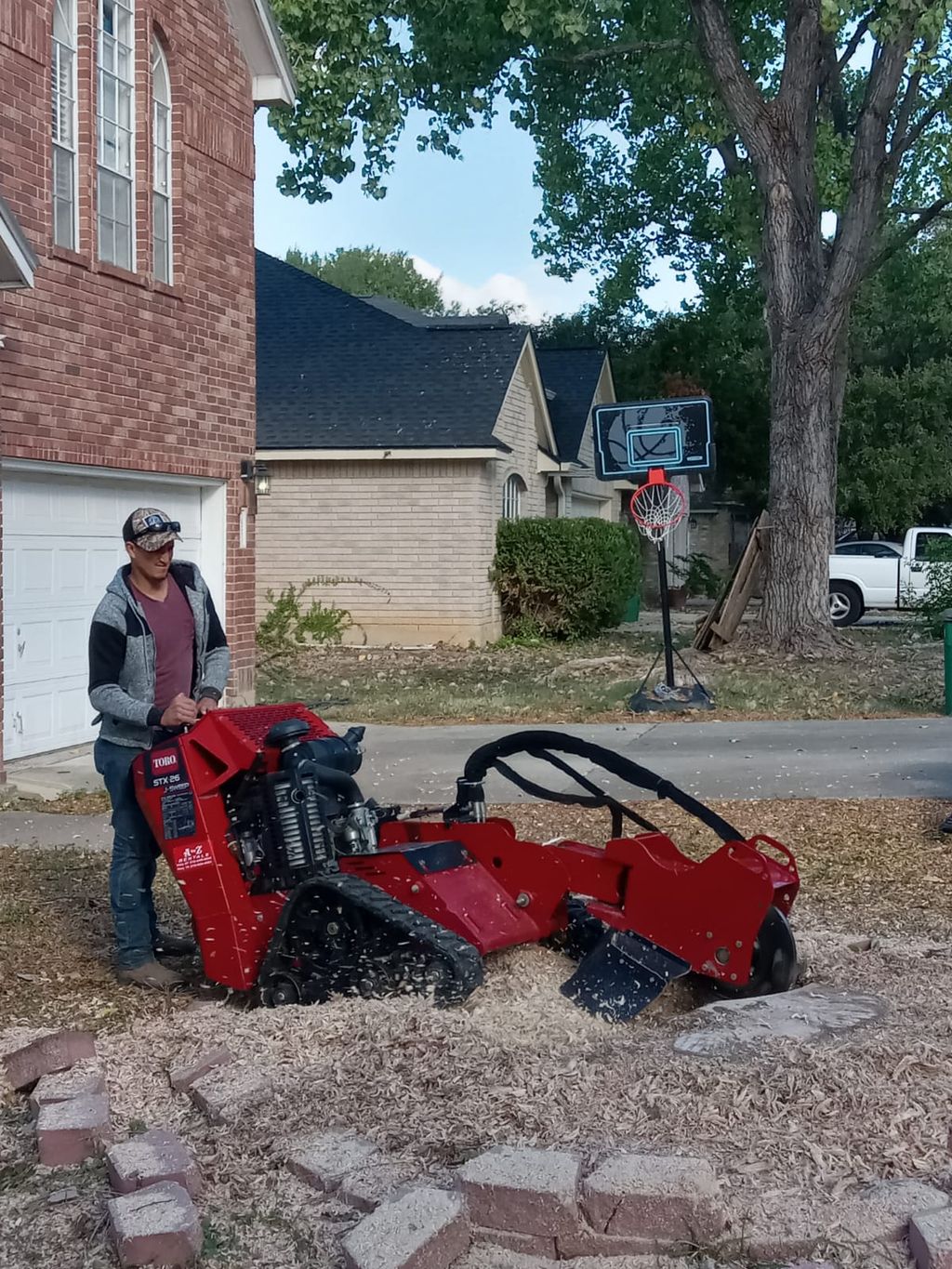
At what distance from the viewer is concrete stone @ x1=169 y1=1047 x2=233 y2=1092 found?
14.8 ft

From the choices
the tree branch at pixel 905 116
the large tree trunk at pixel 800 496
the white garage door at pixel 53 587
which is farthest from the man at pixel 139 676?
the tree branch at pixel 905 116

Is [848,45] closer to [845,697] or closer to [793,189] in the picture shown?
[793,189]

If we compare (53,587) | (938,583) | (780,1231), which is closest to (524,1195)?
(780,1231)

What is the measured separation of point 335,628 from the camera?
22.7 metres

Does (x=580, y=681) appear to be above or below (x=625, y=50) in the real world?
below

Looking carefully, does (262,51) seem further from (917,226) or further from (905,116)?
(917,226)

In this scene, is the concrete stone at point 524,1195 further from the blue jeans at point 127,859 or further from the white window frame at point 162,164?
the white window frame at point 162,164

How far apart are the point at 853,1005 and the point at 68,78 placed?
9308 millimetres

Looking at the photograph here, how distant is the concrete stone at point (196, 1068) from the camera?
4508 mm

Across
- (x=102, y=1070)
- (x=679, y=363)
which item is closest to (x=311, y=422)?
(x=679, y=363)

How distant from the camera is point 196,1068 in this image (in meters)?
4.53

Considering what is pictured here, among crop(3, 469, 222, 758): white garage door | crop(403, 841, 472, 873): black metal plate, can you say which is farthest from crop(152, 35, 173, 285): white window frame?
crop(403, 841, 472, 873): black metal plate

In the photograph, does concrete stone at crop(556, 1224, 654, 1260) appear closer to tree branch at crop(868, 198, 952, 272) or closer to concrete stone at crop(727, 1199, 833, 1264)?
concrete stone at crop(727, 1199, 833, 1264)

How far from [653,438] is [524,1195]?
A: 11765mm
